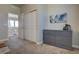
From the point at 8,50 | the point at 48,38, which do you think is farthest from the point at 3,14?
the point at 48,38

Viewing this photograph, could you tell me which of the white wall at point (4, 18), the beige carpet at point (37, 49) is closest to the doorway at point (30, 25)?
the beige carpet at point (37, 49)

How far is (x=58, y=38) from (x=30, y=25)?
0.65 metres

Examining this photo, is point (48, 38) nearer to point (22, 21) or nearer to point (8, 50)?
point (22, 21)

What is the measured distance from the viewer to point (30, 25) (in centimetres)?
251

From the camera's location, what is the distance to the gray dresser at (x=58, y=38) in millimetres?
2462

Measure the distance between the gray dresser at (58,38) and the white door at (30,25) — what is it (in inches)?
9.2

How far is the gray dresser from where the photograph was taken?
2462 millimetres

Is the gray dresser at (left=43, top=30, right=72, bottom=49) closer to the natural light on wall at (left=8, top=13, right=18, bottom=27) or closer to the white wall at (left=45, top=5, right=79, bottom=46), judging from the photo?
the white wall at (left=45, top=5, right=79, bottom=46)

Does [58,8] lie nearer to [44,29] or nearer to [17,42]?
[44,29]

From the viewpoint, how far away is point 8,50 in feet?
8.13

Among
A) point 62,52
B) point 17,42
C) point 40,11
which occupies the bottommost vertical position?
point 62,52

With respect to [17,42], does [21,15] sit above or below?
above

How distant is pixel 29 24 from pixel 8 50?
0.69 m

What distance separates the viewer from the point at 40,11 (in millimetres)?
2512
